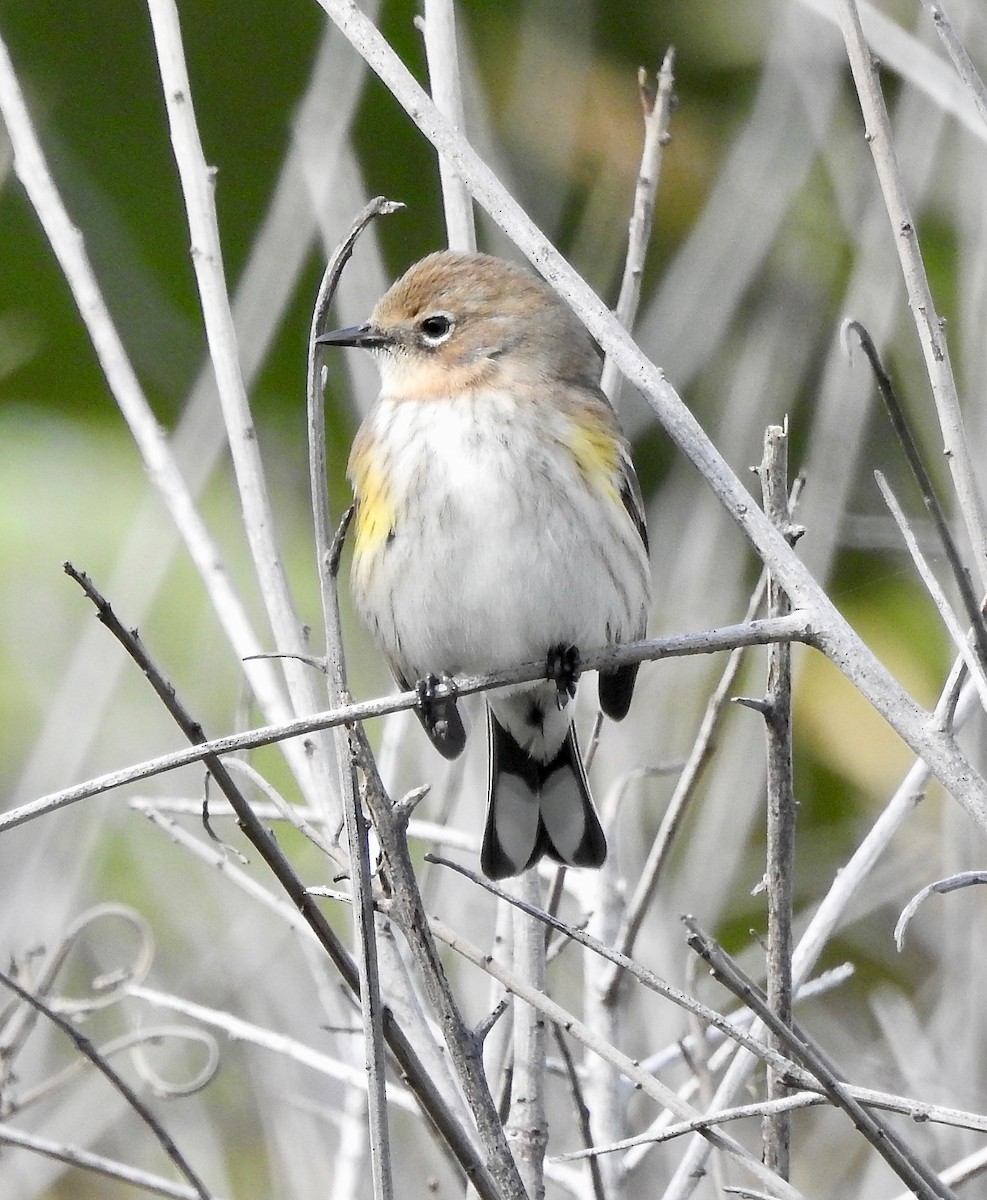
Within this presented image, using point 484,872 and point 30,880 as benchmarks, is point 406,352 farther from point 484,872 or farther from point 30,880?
point 30,880

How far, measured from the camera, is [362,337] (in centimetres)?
336

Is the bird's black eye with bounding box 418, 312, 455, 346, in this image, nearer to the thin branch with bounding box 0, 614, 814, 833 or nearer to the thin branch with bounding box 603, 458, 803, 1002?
the thin branch with bounding box 603, 458, 803, 1002

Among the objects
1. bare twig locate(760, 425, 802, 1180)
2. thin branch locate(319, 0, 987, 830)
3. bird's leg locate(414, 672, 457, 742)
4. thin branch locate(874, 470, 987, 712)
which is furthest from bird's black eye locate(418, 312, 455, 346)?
thin branch locate(874, 470, 987, 712)

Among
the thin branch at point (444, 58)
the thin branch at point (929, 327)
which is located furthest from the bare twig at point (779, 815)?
the thin branch at point (444, 58)

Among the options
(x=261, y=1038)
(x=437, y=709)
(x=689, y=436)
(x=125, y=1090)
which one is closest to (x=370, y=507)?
(x=437, y=709)

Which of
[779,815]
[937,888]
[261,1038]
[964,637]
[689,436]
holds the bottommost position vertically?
[937,888]

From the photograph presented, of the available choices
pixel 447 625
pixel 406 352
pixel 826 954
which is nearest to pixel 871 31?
pixel 406 352

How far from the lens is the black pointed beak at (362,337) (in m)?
3.30

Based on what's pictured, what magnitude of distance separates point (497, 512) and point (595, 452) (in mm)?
290

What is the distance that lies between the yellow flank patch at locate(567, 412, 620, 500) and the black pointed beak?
1.71ft

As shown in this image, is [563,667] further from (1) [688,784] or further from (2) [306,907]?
(2) [306,907]

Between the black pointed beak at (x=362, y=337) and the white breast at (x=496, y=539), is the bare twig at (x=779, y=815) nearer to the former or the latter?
the white breast at (x=496, y=539)

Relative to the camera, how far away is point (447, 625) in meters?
3.21

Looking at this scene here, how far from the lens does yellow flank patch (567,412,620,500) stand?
10.2 feet
